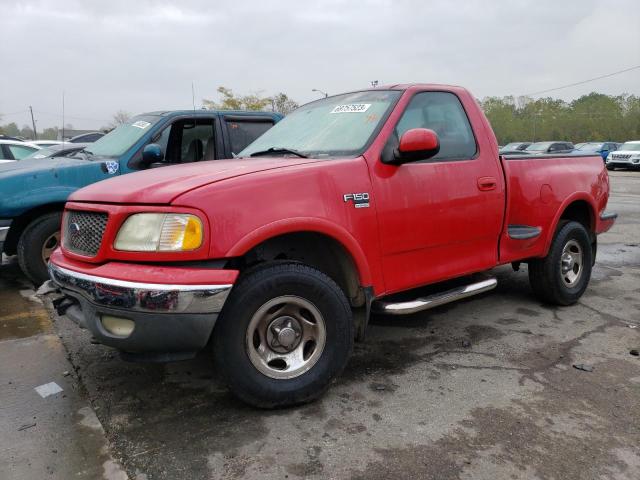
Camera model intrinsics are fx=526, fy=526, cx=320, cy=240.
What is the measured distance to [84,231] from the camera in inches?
115

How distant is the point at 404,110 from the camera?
11.7 ft

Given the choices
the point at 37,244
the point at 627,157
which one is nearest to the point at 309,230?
the point at 37,244

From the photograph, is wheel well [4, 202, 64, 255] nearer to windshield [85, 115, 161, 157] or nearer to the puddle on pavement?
the puddle on pavement

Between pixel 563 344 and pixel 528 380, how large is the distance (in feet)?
2.64

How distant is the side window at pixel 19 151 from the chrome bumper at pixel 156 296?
32.4ft

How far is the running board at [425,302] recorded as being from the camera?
3316 mm

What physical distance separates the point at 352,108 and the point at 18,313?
11.6 ft

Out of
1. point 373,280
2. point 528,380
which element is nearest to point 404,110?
point 373,280

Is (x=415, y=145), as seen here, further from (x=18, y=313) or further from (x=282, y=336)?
(x=18, y=313)

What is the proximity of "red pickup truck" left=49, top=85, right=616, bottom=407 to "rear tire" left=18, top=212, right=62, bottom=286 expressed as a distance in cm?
223

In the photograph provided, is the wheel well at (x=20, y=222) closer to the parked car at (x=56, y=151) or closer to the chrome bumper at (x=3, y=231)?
the chrome bumper at (x=3, y=231)

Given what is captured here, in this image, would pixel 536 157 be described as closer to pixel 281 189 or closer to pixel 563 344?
pixel 563 344

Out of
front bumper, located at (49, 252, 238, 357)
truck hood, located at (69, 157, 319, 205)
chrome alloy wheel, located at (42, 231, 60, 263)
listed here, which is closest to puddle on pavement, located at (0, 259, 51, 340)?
chrome alloy wheel, located at (42, 231, 60, 263)

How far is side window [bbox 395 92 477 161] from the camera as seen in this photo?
3.70m
